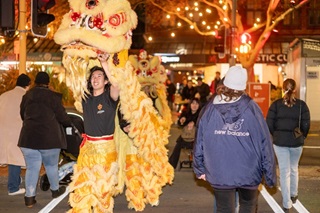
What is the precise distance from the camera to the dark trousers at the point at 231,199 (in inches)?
219

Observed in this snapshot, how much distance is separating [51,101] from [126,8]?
6.54 ft

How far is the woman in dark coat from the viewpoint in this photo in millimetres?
8633

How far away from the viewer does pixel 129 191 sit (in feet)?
27.6

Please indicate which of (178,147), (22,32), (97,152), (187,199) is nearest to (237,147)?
(97,152)

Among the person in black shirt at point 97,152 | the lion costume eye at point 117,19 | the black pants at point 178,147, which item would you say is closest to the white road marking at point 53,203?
the person in black shirt at point 97,152

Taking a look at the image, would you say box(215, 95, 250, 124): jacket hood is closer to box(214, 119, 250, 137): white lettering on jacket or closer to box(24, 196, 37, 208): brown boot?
box(214, 119, 250, 137): white lettering on jacket

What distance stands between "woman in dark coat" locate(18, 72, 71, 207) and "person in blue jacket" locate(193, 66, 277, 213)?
3575 mm

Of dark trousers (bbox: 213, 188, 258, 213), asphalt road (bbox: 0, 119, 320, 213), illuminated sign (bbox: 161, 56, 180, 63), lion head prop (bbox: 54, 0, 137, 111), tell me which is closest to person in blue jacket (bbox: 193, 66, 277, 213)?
dark trousers (bbox: 213, 188, 258, 213)

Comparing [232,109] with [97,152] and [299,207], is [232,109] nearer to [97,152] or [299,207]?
[97,152]

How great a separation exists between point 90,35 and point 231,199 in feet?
8.76

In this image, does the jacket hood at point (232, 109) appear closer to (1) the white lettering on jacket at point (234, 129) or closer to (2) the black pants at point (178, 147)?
(1) the white lettering on jacket at point (234, 129)

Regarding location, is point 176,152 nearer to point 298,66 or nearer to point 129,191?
point 129,191

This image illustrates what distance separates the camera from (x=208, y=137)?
5582mm

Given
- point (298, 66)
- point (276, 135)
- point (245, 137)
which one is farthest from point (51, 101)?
point (298, 66)
